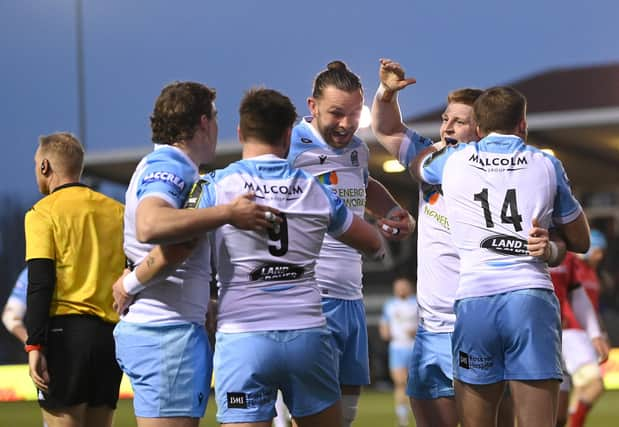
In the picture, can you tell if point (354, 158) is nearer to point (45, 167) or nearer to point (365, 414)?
point (45, 167)

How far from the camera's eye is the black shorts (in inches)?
234

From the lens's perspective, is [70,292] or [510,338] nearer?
[510,338]

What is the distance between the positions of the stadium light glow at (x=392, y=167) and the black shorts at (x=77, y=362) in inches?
679

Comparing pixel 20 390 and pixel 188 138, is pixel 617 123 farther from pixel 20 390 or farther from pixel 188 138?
pixel 188 138

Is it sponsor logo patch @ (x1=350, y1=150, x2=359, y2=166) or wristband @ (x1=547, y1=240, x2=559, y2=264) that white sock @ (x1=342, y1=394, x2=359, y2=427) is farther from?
wristband @ (x1=547, y1=240, x2=559, y2=264)

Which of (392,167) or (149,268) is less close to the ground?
(149,268)

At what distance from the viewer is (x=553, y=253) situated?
5.32 meters

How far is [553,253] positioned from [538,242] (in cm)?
15

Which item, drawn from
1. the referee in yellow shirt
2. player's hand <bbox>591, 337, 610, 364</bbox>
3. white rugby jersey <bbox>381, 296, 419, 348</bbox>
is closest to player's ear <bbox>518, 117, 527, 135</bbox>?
the referee in yellow shirt

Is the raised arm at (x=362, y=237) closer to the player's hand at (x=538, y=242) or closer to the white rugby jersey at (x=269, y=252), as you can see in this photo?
the white rugby jersey at (x=269, y=252)

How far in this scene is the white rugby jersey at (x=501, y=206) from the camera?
17.4 feet

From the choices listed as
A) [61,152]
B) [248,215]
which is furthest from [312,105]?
[248,215]

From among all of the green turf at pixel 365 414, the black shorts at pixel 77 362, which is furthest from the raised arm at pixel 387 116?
the green turf at pixel 365 414

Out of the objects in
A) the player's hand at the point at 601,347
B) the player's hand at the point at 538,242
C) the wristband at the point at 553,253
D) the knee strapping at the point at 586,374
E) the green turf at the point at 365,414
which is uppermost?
the player's hand at the point at 538,242
